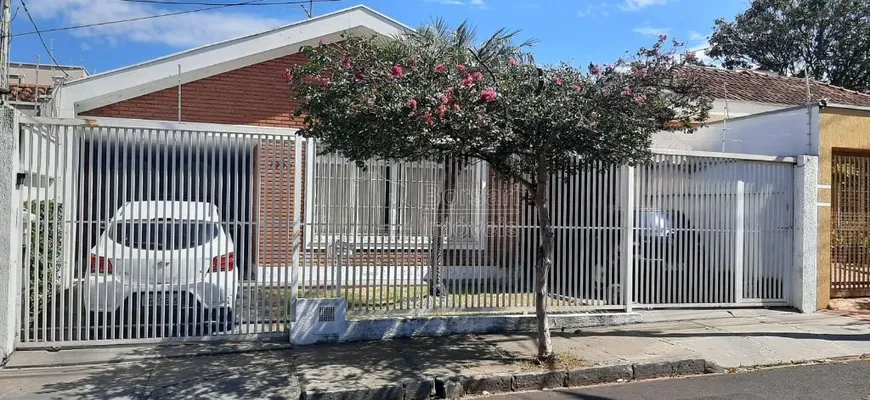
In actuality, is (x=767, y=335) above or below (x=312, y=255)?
below

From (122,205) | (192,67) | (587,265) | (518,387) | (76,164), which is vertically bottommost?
(518,387)

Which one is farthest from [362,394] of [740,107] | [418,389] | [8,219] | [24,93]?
[740,107]

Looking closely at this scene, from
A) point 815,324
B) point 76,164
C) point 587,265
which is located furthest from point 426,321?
point 815,324

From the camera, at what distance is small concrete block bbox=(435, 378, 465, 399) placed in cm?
635

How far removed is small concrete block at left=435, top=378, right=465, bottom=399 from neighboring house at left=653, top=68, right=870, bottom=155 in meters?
7.60

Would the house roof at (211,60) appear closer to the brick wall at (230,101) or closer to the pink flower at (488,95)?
the brick wall at (230,101)

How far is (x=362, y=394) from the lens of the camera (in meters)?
6.13

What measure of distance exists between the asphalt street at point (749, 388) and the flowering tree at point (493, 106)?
0.80 meters

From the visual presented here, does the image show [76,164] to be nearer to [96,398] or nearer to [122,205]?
[122,205]

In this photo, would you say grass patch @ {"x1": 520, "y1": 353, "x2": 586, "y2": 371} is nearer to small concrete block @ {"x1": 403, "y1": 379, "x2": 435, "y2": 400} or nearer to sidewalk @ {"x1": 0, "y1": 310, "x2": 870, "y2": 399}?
sidewalk @ {"x1": 0, "y1": 310, "x2": 870, "y2": 399}

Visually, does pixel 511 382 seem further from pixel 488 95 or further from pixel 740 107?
pixel 740 107

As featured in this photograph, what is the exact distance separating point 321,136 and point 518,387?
3.25 metres

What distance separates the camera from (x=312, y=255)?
7.80 m

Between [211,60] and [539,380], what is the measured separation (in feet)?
26.4
